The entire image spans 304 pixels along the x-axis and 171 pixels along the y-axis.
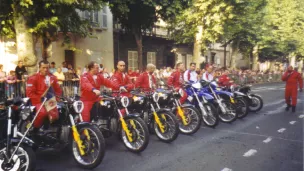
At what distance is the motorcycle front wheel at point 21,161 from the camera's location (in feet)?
13.9

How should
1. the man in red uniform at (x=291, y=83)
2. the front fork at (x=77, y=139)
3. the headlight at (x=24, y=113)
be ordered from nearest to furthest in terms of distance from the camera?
the headlight at (x=24, y=113) → the front fork at (x=77, y=139) → the man in red uniform at (x=291, y=83)

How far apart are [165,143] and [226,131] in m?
2.14

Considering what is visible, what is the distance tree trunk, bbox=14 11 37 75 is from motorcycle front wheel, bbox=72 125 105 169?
7.06 m

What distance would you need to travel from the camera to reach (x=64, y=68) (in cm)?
1411

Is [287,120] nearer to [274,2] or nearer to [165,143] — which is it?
[165,143]

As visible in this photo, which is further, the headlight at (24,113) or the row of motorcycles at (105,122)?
the headlight at (24,113)

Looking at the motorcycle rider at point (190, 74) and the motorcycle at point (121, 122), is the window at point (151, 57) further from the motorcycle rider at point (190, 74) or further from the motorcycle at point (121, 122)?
the motorcycle at point (121, 122)

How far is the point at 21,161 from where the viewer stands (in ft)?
14.1

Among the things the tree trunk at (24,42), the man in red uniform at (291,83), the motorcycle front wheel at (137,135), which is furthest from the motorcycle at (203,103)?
the tree trunk at (24,42)

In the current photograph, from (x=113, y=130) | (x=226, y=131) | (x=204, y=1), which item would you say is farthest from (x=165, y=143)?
(x=204, y=1)

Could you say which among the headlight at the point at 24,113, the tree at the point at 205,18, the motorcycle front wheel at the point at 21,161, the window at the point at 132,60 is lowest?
the motorcycle front wheel at the point at 21,161

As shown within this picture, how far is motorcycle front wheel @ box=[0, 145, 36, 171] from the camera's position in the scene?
4.25 metres

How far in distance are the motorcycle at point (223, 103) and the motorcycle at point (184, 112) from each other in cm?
147

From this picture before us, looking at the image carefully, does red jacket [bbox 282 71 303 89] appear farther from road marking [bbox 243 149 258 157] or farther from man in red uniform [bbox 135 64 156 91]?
man in red uniform [bbox 135 64 156 91]
